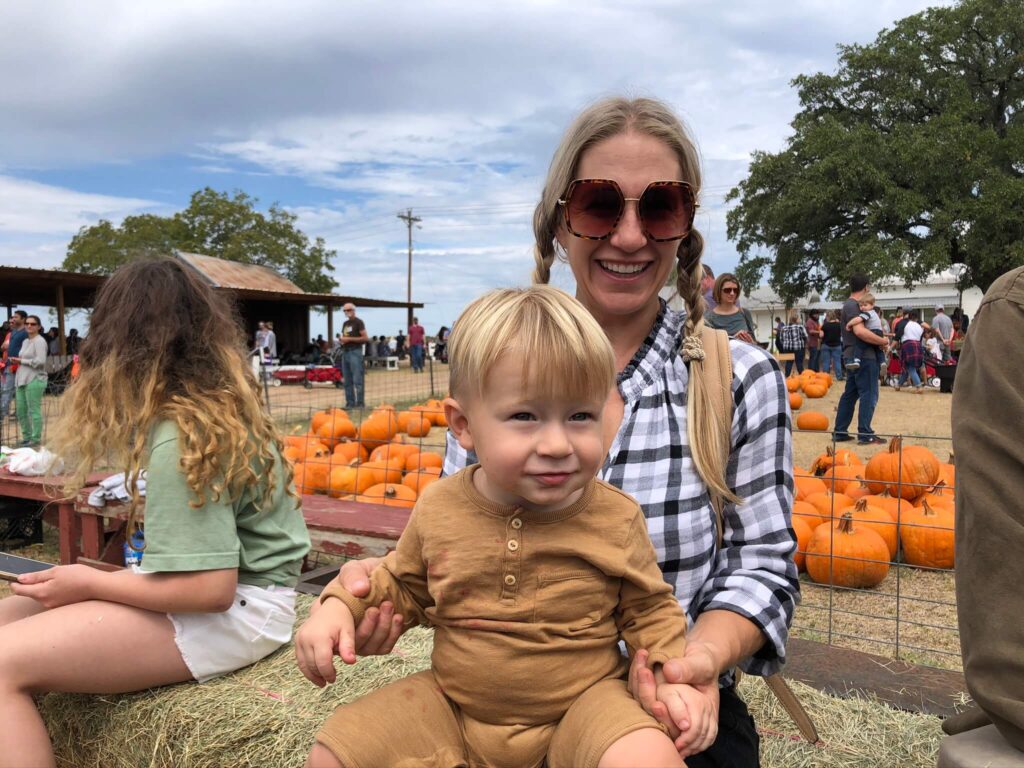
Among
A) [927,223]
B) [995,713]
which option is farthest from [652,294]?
[927,223]

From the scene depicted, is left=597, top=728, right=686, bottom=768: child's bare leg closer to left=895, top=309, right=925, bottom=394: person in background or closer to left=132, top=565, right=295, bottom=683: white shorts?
left=132, top=565, right=295, bottom=683: white shorts

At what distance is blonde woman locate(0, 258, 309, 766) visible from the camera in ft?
7.68

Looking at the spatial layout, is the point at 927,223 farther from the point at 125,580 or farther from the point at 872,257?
the point at 125,580

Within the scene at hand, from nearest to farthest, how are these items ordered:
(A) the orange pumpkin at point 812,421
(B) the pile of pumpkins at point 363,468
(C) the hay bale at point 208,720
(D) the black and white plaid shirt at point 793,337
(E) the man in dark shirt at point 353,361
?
(C) the hay bale at point 208,720 → (B) the pile of pumpkins at point 363,468 → (A) the orange pumpkin at point 812,421 → (E) the man in dark shirt at point 353,361 → (D) the black and white plaid shirt at point 793,337

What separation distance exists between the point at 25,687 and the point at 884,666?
2862 millimetres

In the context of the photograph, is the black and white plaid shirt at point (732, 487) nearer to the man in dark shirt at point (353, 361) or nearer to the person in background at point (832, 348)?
the man in dark shirt at point (353, 361)

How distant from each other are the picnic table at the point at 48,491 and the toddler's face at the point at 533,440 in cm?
400

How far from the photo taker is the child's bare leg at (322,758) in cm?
139

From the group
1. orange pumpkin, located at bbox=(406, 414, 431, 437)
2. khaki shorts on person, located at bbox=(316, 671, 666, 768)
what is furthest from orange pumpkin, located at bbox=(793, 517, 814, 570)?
orange pumpkin, located at bbox=(406, 414, 431, 437)

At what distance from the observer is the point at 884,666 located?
3148mm

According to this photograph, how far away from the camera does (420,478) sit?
6.36 m

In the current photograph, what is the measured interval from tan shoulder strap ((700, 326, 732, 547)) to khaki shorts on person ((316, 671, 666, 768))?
17.6 inches

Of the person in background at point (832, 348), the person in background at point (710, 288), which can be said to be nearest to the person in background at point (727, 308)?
the person in background at point (710, 288)

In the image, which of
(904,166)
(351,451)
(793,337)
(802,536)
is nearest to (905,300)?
(904,166)
